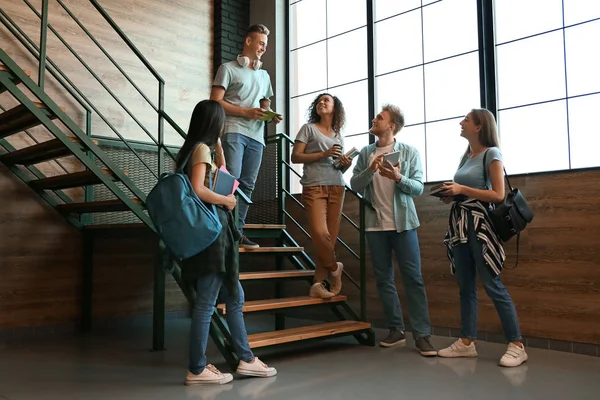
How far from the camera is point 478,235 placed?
10.4ft

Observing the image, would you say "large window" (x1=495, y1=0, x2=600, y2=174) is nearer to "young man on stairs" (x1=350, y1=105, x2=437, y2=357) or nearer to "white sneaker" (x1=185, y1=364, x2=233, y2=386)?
"young man on stairs" (x1=350, y1=105, x2=437, y2=357)

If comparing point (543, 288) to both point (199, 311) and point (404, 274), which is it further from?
point (199, 311)

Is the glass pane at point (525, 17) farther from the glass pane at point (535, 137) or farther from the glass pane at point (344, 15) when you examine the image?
the glass pane at point (344, 15)

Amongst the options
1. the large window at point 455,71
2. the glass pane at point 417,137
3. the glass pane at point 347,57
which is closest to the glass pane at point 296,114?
the large window at point 455,71

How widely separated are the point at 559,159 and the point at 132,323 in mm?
3821

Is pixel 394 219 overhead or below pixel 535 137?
below

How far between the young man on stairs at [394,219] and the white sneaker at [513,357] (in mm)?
451

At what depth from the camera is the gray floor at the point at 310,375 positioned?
8.64ft

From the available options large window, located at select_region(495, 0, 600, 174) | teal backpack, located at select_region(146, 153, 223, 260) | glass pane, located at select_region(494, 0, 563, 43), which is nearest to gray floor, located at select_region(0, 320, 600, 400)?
teal backpack, located at select_region(146, 153, 223, 260)

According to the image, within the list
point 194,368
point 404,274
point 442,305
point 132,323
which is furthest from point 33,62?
point 442,305

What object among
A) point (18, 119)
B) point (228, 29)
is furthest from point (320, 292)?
point (228, 29)

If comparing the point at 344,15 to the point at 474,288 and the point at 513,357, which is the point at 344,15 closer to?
the point at 474,288

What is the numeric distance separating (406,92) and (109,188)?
2694mm

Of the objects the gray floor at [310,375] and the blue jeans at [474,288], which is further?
the blue jeans at [474,288]
